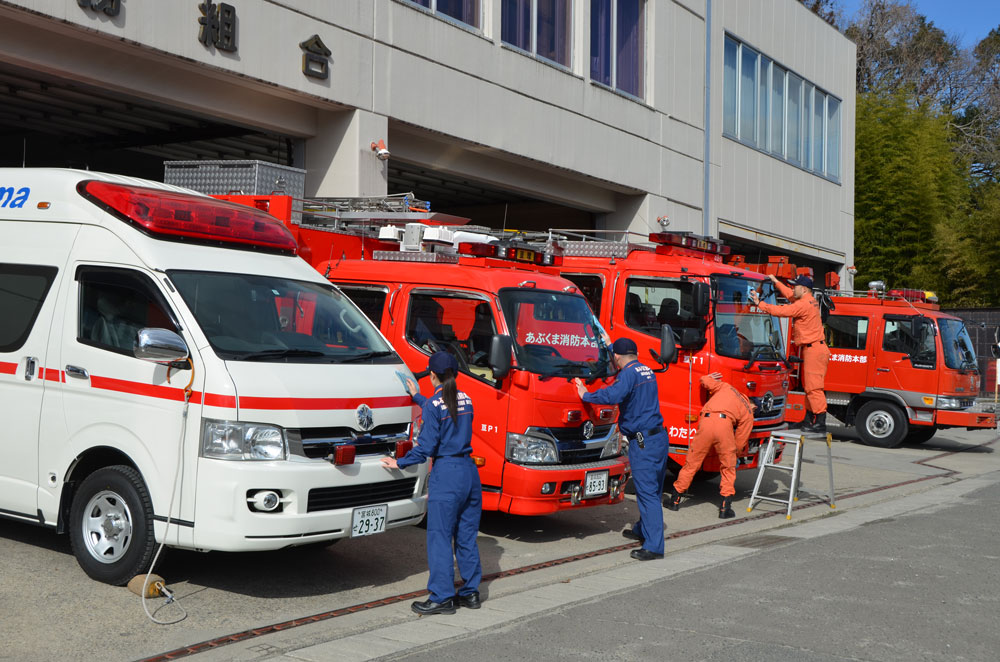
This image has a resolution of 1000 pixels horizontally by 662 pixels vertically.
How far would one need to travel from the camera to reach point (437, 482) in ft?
22.1

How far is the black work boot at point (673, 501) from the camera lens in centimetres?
1112

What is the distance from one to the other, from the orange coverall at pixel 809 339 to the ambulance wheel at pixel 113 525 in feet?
25.0

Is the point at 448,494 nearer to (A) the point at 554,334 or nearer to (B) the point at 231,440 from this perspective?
(B) the point at 231,440

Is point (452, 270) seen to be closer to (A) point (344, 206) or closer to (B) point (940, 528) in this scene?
(A) point (344, 206)

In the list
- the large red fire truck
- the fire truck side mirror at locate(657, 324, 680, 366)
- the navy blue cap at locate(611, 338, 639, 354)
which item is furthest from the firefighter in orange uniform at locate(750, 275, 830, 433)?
the large red fire truck

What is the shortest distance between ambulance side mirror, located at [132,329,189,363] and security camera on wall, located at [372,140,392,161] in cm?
950

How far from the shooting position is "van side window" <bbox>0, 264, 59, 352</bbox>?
24.2ft

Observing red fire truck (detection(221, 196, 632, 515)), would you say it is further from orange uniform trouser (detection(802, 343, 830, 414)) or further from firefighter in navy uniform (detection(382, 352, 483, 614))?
orange uniform trouser (detection(802, 343, 830, 414))

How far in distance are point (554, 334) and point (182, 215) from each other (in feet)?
11.4

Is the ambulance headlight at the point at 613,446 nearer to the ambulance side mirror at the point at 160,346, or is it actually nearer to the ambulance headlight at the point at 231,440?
the ambulance headlight at the point at 231,440

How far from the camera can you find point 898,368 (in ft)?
60.0

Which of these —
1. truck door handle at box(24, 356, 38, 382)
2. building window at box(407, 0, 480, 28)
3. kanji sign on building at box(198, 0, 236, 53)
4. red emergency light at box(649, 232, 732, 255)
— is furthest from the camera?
building window at box(407, 0, 480, 28)

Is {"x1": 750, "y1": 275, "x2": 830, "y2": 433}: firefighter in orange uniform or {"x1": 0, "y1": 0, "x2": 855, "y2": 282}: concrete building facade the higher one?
{"x1": 0, "y1": 0, "x2": 855, "y2": 282}: concrete building facade

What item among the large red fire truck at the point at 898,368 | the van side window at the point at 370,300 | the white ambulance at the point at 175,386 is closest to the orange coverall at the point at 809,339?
the large red fire truck at the point at 898,368
